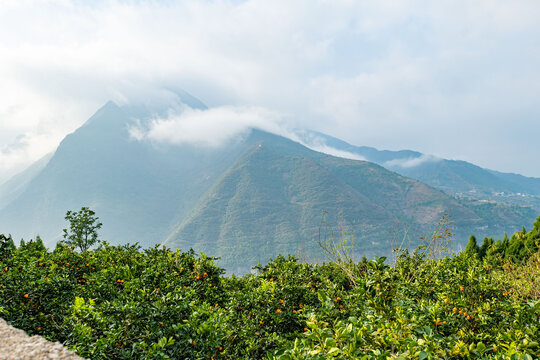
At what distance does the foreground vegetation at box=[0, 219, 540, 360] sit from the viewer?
267cm

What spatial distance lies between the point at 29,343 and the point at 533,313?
594cm

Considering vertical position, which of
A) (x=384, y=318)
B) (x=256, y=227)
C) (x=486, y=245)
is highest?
(x=384, y=318)

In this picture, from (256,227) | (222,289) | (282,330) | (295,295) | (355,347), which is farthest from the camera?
(256,227)

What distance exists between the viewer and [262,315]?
4941 millimetres

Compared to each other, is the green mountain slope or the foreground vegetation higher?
the foreground vegetation

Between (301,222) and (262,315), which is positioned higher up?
(262,315)

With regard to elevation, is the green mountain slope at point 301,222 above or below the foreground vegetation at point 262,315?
below

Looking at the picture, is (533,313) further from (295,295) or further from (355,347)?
(295,295)

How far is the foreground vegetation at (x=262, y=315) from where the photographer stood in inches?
105

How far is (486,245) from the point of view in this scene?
20.2 metres

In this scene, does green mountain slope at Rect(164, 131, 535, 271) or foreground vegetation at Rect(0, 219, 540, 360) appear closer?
foreground vegetation at Rect(0, 219, 540, 360)

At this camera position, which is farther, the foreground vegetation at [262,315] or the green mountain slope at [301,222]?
the green mountain slope at [301,222]

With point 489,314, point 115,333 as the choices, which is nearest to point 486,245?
point 489,314

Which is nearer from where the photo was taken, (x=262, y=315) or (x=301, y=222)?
(x=262, y=315)
